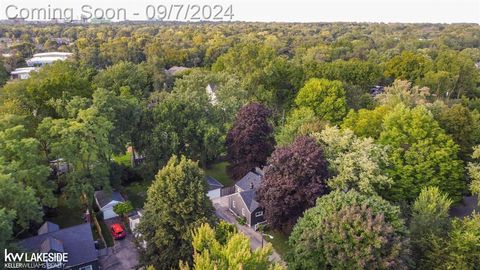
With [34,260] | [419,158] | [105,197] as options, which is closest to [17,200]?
[34,260]

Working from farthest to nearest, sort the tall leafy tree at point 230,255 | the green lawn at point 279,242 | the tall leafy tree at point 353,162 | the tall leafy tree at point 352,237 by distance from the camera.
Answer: the green lawn at point 279,242
the tall leafy tree at point 353,162
the tall leafy tree at point 352,237
the tall leafy tree at point 230,255

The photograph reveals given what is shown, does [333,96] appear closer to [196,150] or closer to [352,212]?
[196,150]

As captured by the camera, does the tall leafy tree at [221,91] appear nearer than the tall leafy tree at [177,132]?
No

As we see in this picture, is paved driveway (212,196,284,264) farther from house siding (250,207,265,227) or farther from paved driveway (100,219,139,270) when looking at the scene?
paved driveway (100,219,139,270)

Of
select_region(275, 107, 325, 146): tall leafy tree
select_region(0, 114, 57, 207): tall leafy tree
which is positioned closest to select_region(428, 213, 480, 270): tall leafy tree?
select_region(275, 107, 325, 146): tall leafy tree

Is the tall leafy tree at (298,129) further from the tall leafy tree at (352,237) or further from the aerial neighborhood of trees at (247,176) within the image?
the tall leafy tree at (352,237)

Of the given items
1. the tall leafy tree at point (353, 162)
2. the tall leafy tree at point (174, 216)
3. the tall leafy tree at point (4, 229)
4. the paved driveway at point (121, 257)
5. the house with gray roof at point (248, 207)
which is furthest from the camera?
the house with gray roof at point (248, 207)

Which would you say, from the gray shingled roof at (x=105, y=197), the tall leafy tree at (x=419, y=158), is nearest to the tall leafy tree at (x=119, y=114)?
the gray shingled roof at (x=105, y=197)
